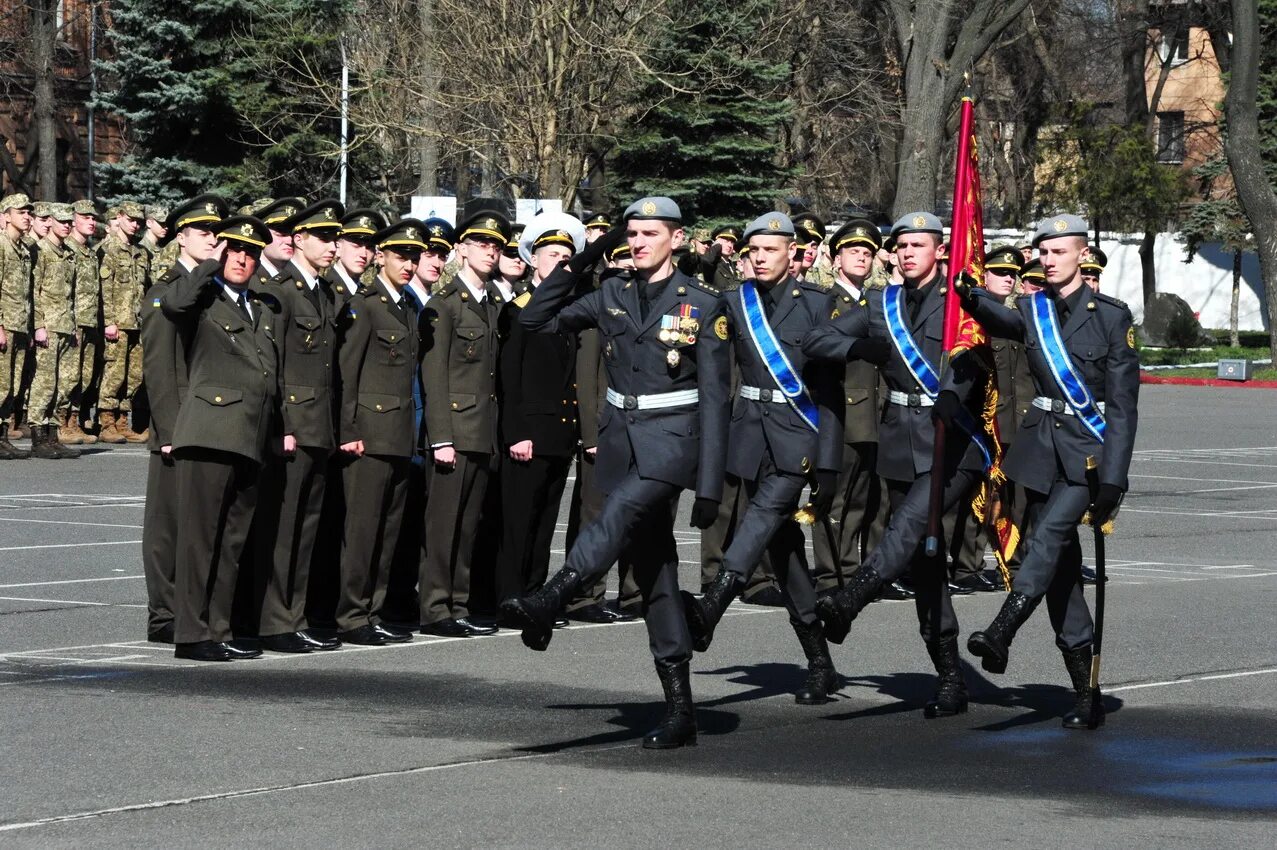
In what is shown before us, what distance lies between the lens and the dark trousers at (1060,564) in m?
8.92

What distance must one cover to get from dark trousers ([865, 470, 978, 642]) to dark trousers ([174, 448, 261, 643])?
3.09 metres

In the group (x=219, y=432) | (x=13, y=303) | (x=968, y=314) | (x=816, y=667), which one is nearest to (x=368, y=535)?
(x=219, y=432)

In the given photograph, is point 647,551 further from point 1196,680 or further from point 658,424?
point 1196,680

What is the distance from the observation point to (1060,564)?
909 cm

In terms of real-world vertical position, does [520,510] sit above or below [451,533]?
above

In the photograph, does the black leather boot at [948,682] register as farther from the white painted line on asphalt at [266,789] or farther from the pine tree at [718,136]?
the pine tree at [718,136]

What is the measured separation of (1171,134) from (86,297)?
203ft

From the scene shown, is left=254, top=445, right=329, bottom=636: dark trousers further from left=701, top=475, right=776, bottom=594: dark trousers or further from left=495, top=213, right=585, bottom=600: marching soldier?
left=701, top=475, right=776, bottom=594: dark trousers

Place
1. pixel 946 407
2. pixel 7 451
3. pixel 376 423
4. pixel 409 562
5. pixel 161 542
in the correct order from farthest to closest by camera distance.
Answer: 1. pixel 7 451
2. pixel 409 562
3. pixel 376 423
4. pixel 161 542
5. pixel 946 407

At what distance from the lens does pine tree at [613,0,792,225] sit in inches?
1463

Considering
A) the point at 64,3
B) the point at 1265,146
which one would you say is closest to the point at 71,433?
the point at 64,3

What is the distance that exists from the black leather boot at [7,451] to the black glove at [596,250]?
524 inches

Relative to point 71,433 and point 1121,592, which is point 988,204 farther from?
point 1121,592

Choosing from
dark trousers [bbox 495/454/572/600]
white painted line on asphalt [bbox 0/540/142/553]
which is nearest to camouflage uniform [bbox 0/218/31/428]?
white painted line on asphalt [bbox 0/540/142/553]
